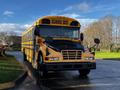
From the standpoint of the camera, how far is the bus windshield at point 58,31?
16859 mm

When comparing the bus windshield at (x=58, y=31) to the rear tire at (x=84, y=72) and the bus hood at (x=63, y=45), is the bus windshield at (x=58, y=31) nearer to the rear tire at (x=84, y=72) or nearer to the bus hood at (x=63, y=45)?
the bus hood at (x=63, y=45)

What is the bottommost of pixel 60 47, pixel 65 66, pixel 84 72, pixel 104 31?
pixel 84 72

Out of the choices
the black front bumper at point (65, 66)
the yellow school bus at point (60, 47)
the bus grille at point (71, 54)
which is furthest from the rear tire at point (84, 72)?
the bus grille at point (71, 54)

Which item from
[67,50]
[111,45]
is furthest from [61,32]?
[111,45]

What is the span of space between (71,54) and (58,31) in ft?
6.94

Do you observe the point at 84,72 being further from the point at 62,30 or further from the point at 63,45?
the point at 62,30

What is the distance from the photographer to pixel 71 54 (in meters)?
15.5

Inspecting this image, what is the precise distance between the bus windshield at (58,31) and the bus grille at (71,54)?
178 cm

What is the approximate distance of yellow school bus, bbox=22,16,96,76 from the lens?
599 inches

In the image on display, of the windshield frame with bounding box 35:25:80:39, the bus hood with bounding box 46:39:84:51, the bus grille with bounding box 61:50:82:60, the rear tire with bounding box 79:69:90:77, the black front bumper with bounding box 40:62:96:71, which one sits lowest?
the rear tire with bounding box 79:69:90:77

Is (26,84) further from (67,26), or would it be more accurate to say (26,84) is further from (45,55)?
(67,26)

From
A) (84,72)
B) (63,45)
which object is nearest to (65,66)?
(63,45)

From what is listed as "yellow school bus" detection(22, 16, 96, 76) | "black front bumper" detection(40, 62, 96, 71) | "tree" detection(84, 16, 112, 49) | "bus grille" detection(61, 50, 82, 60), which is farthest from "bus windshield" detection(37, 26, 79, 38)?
"tree" detection(84, 16, 112, 49)

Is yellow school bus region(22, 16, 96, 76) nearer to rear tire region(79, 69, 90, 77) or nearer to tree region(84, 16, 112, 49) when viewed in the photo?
rear tire region(79, 69, 90, 77)
